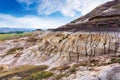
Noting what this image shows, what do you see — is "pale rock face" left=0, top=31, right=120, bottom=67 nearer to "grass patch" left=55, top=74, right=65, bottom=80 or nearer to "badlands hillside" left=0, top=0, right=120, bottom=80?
"badlands hillside" left=0, top=0, right=120, bottom=80

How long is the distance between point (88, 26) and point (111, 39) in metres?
11.5

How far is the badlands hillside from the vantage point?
56975mm

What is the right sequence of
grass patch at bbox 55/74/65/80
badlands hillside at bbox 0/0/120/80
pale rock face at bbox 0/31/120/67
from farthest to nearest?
pale rock face at bbox 0/31/120/67 < grass patch at bbox 55/74/65/80 < badlands hillside at bbox 0/0/120/80

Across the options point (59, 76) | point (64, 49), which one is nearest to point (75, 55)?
point (64, 49)

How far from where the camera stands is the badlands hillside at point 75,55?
57.0 m

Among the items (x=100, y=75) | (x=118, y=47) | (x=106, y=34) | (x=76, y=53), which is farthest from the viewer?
(x=76, y=53)

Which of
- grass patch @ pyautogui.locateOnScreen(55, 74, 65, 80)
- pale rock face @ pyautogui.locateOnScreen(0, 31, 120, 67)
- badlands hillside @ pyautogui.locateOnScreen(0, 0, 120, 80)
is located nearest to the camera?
badlands hillside @ pyautogui.locateOnScreen(0, 0, 120, 80)

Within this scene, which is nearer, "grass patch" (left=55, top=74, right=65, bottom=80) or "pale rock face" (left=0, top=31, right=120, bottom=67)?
"grass patch" (left=55, top=74, right=65, bottom=80)

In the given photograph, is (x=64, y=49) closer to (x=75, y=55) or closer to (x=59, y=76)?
(x=75, y=55)

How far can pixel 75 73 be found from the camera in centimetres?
5659

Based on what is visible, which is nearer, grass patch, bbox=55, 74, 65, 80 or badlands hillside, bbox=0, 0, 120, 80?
badlands hillside, bbox=0, 0, 120, 80

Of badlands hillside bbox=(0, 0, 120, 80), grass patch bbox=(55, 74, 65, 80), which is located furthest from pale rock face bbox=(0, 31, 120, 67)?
grass patch bbox=(55, 74, 65, 80)

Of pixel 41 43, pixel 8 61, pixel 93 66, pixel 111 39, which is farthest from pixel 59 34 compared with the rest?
pixel 93 66

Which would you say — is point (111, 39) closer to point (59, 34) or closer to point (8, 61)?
point (59, 34)
